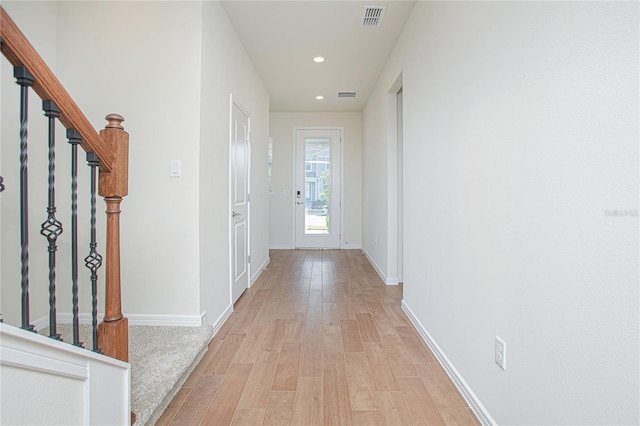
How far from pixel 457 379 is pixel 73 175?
2.02 m

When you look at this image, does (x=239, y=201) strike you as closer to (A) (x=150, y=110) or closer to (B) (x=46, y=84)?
(A) (x=150, y=110)

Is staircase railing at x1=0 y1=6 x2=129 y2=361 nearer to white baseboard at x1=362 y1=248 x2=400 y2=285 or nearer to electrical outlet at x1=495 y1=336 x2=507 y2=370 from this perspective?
electrical outlet at x1=495 y1=336 x2=507 y2=370

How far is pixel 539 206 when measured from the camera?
1.17 m

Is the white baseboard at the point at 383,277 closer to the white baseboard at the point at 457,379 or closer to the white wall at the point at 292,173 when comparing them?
the white baseboard at the point at 457,379

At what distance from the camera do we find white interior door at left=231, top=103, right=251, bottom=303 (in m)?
3.16

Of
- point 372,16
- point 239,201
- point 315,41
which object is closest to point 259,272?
point 239,201

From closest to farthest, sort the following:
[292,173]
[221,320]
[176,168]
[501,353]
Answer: [501,353] < [176,168] < [221,320] < [292,173]

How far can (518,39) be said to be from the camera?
4.22ft

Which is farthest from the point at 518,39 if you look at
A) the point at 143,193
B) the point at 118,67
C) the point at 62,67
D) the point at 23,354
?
the point at 62,67

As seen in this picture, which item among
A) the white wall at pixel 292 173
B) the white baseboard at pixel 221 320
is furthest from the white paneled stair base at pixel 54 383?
the white wall at pixel 292 173

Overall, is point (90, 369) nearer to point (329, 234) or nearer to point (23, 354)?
point (23, 354)

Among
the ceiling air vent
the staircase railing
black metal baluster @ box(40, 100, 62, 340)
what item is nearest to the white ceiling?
the ceiling air vent

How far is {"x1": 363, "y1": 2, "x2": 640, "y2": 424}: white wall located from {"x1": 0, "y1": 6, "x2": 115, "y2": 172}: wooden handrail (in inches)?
58.5

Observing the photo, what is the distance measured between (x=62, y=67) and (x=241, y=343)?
2.34 metres
